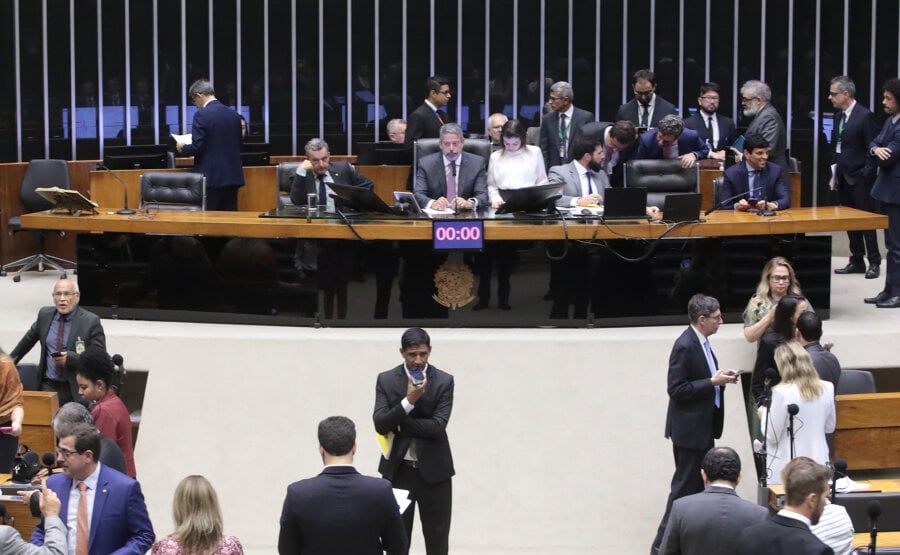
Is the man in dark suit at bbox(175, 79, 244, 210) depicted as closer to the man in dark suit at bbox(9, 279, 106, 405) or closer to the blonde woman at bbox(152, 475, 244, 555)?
the man in dark suit at bbox(9, 279, 106, 405)

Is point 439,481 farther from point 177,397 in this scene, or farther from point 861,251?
point 861,251

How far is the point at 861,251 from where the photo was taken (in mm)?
11500

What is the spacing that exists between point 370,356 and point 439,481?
96.0 inches

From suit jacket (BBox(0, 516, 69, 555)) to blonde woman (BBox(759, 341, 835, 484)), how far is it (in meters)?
3.46

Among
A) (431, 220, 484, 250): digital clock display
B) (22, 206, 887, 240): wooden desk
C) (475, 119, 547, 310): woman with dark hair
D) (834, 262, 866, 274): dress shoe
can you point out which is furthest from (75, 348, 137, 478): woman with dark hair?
(834, 262, 866, 274): dress shoe

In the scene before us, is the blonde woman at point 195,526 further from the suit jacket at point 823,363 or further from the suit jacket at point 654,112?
the suit jacket at point 654,112

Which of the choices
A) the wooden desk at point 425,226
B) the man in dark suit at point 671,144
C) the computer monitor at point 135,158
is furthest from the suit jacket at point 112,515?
the computer monitor at point 135,158

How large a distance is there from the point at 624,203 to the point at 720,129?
3221mm

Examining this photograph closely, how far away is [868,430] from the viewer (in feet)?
25.9

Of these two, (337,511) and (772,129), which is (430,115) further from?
(337,511)

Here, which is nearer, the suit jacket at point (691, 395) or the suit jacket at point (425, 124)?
the suit jacket at point (691, 395)

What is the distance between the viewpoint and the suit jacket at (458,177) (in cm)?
955

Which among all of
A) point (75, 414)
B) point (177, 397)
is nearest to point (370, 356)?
point (177, 397)

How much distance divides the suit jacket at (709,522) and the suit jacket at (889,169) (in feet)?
17.2
